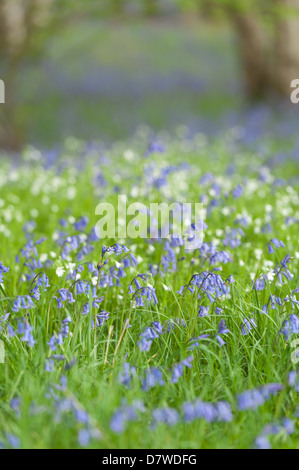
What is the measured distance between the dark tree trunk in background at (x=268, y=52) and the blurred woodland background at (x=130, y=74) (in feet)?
0.09

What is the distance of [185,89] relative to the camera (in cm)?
2150

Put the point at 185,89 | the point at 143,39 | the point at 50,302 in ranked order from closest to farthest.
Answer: the point at 50,302, the point at 185,89, the point at 143,39

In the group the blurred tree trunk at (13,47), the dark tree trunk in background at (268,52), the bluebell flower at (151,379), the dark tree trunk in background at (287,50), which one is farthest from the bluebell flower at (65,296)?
the dark tree trunk in background at (287,50)

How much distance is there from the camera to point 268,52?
15.1 meters

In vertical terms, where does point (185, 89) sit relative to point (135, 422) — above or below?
above

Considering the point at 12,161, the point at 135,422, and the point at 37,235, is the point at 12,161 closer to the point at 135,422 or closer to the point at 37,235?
the point at 37,235

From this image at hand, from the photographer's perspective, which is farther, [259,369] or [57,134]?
[57,134]

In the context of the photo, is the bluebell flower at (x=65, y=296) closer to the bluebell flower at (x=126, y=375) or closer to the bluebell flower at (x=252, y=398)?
the bluebell flower at (x=126, y=375)

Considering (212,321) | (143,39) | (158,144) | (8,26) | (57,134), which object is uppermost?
(143,39)

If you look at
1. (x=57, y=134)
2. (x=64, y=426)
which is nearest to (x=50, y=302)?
(x=64, y=426)

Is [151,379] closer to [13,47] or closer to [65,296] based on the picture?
[65,296]

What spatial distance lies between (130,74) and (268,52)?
11546 mm

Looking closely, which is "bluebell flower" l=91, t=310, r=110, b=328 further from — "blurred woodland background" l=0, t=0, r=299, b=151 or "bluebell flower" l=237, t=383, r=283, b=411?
"blurred woodland background" l=0, t=0, r=299, b=151

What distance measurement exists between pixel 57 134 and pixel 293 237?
10.5 meters
